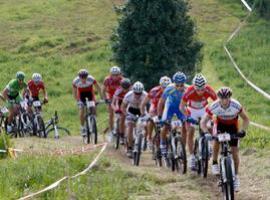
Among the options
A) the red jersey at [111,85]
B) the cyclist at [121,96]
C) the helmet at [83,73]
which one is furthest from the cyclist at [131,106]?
the red jersey at [111,85]

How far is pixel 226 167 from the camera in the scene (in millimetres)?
11844

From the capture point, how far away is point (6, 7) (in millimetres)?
48969

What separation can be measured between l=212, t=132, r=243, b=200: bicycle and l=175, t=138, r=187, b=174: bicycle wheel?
8.30ft

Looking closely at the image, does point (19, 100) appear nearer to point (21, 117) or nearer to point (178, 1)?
point (21, 117)

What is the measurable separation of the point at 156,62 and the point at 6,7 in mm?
21663

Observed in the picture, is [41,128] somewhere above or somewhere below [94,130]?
below

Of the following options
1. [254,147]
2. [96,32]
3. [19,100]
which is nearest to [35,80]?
[19,100]

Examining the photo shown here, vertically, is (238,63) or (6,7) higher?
(6,7)

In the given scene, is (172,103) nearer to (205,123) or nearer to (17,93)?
(205,123)

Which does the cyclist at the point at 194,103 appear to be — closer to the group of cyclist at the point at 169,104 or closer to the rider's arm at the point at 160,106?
the group of cyclist at the point at 169,104

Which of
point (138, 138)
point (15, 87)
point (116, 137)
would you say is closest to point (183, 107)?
point (138, 138)

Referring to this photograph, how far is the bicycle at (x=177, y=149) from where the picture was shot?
1461 cm

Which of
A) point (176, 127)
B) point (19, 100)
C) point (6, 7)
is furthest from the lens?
point (6, 7)

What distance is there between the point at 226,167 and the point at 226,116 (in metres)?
1.06
